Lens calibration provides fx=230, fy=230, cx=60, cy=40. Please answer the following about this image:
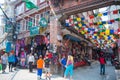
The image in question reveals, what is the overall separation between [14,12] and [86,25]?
54.8ft

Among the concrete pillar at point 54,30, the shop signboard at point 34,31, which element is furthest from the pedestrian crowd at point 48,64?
the shop signboard at point 34,31

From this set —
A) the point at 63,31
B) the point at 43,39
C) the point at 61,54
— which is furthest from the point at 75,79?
the point at 43,39

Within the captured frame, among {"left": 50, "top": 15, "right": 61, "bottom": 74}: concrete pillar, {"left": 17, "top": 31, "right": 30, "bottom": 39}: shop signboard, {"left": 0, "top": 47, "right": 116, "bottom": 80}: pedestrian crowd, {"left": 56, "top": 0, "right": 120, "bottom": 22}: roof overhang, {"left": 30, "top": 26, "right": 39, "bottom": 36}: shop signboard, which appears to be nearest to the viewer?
{"left": 0, "top": 47, "right": 116, "bottom": 80}: pedestrian crowd

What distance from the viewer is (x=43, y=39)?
24.0m

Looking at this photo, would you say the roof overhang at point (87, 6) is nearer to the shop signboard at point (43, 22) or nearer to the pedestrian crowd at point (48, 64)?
the shop signboard at point (43, 22)

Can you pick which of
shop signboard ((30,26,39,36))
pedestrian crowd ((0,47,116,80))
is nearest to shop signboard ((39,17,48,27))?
shop signboard ((30,26,39,36))

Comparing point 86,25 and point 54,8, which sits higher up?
point 54,8

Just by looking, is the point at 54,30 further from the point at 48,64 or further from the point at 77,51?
the point at 77,51

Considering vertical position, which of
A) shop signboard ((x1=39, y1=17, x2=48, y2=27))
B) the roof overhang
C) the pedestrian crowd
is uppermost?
the roof overhang

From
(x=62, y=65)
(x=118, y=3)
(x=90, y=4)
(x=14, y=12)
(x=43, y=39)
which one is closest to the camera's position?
(x=118, y=3)

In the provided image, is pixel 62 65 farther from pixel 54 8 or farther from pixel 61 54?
pixel 54 8

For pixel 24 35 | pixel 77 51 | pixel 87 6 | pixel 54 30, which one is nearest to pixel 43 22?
pixel 54 30

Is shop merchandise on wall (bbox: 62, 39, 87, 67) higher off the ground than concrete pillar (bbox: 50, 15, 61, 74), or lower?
lower

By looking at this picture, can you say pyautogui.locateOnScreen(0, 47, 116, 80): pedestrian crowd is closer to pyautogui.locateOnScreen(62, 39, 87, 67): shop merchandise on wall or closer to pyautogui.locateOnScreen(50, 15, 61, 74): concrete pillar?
pyautogui.locateOnScreen(50, 15, 61, 74): concrete pillar
